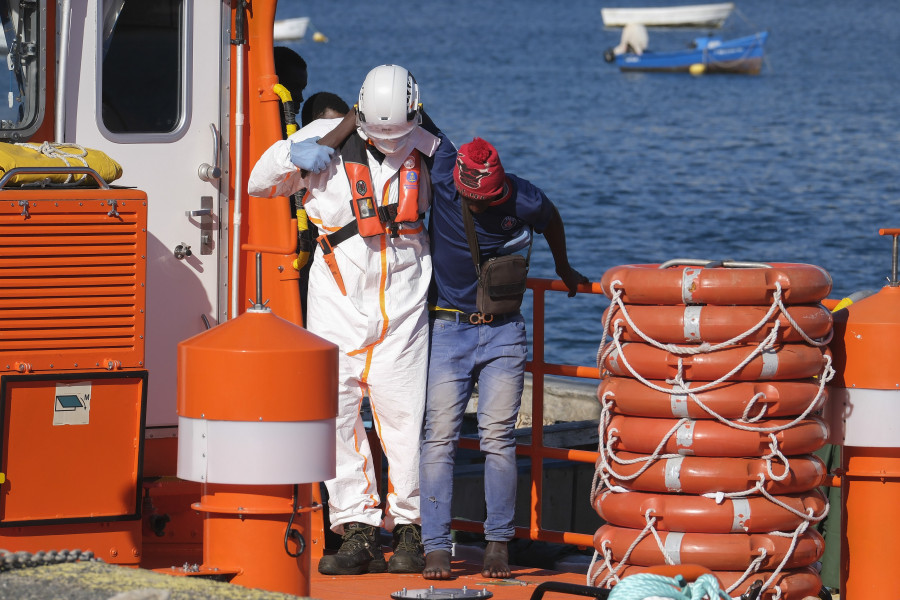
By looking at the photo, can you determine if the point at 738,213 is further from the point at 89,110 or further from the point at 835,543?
the point at 89,110

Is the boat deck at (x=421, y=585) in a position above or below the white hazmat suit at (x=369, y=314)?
below

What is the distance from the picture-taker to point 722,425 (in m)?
5.56

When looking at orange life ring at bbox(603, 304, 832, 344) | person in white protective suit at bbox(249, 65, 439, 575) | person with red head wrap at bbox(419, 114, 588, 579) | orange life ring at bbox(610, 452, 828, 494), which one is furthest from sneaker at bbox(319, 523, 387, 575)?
orange life ring at bbox(603, 304, 832, 344)

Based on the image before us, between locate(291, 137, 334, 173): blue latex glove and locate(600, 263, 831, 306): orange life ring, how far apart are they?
127cm

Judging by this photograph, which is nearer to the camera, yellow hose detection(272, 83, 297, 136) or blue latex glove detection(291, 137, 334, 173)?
blue latex glove detection(291, 137, 334, 173)

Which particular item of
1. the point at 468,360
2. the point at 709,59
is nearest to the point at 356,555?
the point at 468,360

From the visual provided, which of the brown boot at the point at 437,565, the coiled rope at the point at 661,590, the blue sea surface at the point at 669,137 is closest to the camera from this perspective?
the coiled rope at the point at 661,590

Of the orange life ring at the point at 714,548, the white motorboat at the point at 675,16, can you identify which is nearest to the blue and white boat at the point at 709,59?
the white motorboat at the point at 675,16

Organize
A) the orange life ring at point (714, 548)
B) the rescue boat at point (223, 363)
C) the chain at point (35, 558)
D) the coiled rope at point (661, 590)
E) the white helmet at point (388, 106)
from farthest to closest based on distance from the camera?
the white helmet at point (388, 106)
the orange life ring at point (714, 548)
the rescue boat at point (223, 363)
the chain at point (35, 558)
the coiled rope at point (661, 590)

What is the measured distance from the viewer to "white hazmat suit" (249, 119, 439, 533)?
6172 mm

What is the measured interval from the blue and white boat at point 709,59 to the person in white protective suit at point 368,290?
70.7 meters

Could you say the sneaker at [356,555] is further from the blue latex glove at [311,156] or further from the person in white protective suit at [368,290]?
the blue latex glove at [311,156]

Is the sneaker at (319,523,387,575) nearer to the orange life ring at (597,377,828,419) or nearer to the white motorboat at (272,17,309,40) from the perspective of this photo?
the orange life ring at (597,377,828,419)

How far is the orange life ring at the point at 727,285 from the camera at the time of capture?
5.56 metres
